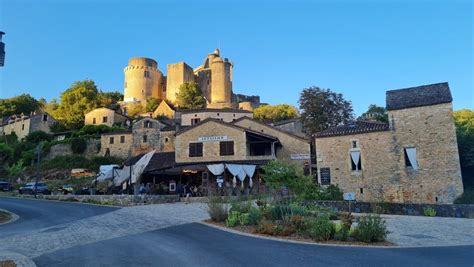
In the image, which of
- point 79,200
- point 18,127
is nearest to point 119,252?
point 79,200

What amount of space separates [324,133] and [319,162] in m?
2.58

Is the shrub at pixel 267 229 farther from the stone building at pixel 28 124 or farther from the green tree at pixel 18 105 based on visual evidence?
the green tree at pixel 18 105

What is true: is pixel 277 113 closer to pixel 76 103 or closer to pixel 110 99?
pixel 76 103

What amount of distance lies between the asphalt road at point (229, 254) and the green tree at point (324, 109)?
31.9 metres

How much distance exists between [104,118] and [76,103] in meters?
10.00

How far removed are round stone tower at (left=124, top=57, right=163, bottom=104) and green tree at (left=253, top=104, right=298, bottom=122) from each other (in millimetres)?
29200

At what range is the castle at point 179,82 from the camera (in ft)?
257

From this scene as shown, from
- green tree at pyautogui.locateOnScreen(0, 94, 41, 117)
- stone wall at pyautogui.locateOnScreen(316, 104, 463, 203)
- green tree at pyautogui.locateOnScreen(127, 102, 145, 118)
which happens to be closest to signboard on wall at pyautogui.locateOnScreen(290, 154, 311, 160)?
Result: stone wall at pyautogui.locateOnScreen(316, 104, 463, 203)

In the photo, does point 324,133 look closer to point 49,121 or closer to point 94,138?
point 94,138

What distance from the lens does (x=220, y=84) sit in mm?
78438

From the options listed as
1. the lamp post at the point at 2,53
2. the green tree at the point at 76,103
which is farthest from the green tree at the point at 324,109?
the green tree at the point at 76,103

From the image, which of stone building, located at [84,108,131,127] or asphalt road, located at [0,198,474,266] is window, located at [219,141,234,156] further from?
stone building, located at [84,108,131,127]

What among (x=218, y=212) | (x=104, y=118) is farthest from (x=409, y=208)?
(x=104, y=118)

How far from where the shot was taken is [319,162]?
29984mm
